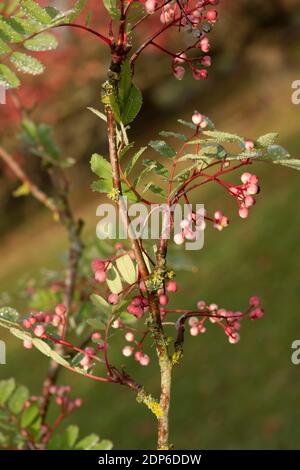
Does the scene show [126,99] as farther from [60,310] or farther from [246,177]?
[60,310]

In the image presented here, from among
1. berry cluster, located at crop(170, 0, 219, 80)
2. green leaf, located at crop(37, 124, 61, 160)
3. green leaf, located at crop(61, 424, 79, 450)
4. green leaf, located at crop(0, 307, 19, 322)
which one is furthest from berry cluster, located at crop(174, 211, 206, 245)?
green leaf, located at crop(37, 124, 61, 160)

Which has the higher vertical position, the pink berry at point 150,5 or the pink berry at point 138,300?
the pink berry at point 150,5

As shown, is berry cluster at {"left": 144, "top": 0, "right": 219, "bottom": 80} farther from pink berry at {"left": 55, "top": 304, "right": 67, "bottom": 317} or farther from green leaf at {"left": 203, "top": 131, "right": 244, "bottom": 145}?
pink berry at {"left": 55, "top": 304, "right": 67, "bottom": 317}

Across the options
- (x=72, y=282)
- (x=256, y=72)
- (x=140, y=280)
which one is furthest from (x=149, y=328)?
(x=256, y=72)

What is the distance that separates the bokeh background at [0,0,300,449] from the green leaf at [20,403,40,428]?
0.89 meters

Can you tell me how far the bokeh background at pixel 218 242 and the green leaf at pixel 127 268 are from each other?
1.48 m

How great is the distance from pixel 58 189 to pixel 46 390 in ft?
3.07

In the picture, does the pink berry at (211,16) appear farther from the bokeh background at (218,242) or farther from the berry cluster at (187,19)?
the bokeh background at (218,242)

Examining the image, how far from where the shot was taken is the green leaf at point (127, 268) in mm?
1267

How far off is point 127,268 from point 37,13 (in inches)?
18.2

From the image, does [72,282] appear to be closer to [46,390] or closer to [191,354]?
[46,390]

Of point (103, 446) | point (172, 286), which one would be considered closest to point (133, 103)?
point (172, 286)

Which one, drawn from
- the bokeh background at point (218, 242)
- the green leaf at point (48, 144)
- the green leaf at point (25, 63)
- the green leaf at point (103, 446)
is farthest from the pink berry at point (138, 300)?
the green leaf at point (48, 144)

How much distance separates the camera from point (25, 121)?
2936mm
